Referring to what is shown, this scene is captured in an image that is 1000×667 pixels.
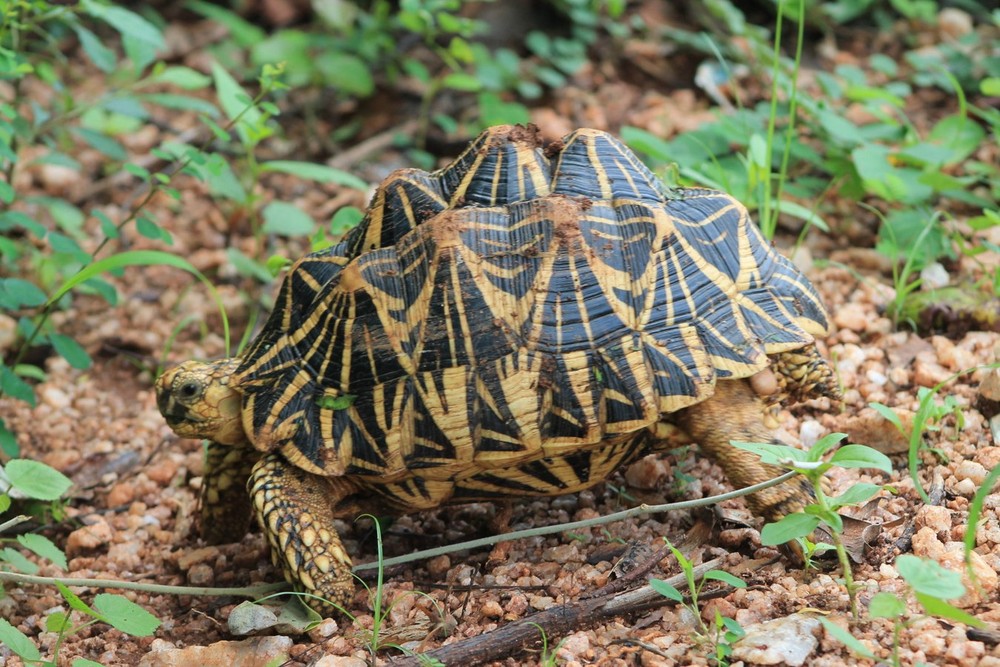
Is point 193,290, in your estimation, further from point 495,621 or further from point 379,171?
point 495,621

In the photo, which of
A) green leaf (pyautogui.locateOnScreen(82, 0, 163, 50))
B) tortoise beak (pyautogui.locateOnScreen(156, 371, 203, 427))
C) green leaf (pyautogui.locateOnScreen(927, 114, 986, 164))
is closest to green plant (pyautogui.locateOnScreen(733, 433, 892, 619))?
tortoise beak (pyautogui.locateOnScreen(156, 371, 203, 427))

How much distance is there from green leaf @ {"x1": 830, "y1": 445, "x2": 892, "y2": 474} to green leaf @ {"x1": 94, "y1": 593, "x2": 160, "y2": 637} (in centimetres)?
185

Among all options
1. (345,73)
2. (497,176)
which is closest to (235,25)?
(345,73)

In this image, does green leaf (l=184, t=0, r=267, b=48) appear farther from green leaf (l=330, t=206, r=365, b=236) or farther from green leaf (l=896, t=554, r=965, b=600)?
green leaf (l=896, t=554, r=965, b=600)

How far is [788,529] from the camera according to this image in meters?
2.53

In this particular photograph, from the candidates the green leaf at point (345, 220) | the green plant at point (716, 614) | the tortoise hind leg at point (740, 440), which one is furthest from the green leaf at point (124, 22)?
the green plant at point (716, 614)

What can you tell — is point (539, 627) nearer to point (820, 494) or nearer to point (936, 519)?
point (820, 494)

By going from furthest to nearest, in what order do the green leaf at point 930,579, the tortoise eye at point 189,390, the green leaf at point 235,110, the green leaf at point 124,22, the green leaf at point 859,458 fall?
the green leaf at point 235,110 < the green leaf at point 124,22 < the tortoise eye at point 189,390 < the green leaf at point 859,458 < the green leaf at point 930,579

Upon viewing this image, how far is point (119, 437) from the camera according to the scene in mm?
4367

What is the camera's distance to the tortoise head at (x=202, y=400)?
3287 millimetres

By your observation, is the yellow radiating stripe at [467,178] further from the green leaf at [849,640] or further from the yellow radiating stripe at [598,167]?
the green leaf at [849,640]

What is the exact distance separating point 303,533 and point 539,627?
0.78 meters

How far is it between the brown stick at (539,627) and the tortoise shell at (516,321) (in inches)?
16.4

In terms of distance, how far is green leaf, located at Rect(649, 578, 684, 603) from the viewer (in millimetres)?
2658
